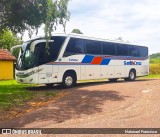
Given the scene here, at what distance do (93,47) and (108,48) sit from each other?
69.5 inches

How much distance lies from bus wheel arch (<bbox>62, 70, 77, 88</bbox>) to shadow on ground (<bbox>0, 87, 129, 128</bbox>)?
4483 mm

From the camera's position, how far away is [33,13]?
1495cm

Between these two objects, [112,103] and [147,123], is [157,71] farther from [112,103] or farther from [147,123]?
[147,123]

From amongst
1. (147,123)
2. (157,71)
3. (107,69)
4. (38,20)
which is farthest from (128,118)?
(157,71)

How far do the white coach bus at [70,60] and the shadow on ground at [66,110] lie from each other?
13.7 ft

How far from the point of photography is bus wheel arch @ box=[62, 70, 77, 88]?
1800 cm

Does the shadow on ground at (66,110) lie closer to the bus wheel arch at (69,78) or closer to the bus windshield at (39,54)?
the bus windshield at (39,54)

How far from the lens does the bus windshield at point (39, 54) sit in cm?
1686

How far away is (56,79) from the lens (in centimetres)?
1744

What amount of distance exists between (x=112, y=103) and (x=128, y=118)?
2874 mm

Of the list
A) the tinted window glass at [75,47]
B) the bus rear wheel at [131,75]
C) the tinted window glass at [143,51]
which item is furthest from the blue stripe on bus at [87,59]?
the tinted window glass at [143,51]

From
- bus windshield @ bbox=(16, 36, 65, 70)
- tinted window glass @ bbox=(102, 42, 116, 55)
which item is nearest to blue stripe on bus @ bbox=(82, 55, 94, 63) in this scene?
tinted window glass @ bbox=(102, 42, 116, 55)

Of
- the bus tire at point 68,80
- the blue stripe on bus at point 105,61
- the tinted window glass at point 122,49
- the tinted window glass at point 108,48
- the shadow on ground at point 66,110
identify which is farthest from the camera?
the tinted window glass at point 122,49

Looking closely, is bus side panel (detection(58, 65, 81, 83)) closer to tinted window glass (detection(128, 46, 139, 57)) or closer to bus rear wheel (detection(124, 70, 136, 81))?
bus rear wheel (detection(124, 70, 136, 81))
